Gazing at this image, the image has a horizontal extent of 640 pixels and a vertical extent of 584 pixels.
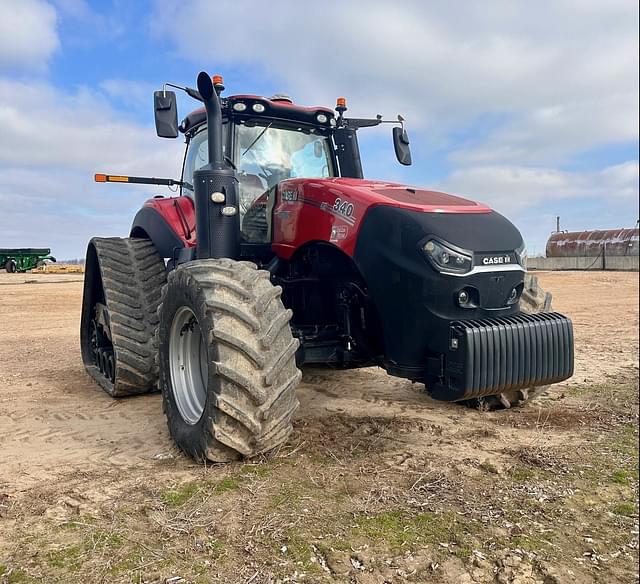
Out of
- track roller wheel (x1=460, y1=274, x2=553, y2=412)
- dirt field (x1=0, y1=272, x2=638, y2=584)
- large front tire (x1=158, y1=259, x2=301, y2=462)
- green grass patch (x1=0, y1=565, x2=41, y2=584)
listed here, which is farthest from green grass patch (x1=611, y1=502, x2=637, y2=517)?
green grass patch (x1=0, y1=565, x2=41, y2=584)

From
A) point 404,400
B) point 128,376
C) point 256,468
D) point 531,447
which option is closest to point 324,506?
point 256,468

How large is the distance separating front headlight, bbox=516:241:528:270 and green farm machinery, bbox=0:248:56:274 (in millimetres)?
21393

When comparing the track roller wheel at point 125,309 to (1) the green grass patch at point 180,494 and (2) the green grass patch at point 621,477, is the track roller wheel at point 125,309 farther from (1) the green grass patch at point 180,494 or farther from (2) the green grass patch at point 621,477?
(2) the green grass patch at point 621,477

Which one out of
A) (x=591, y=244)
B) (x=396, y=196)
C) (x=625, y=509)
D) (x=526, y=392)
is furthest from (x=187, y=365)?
(x=591, y=244)

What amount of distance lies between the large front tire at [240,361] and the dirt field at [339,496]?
21 centimetres

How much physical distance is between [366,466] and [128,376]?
2559 mm

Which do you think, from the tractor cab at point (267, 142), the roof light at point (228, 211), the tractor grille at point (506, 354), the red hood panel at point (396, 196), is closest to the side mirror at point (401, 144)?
the tractor cab at point (267, 142)

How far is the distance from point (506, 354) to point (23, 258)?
1036 inches

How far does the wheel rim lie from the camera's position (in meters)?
3.86

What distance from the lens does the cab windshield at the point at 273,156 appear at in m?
4.76

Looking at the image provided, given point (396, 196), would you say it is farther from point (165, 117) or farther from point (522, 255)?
point (165, 117)

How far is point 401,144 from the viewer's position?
5.38m

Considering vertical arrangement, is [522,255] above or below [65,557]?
above

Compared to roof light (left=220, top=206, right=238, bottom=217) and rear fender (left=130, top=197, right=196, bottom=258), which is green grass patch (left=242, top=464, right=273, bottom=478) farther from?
rear fender (left=130, top=197, right=196, bottom=258)
